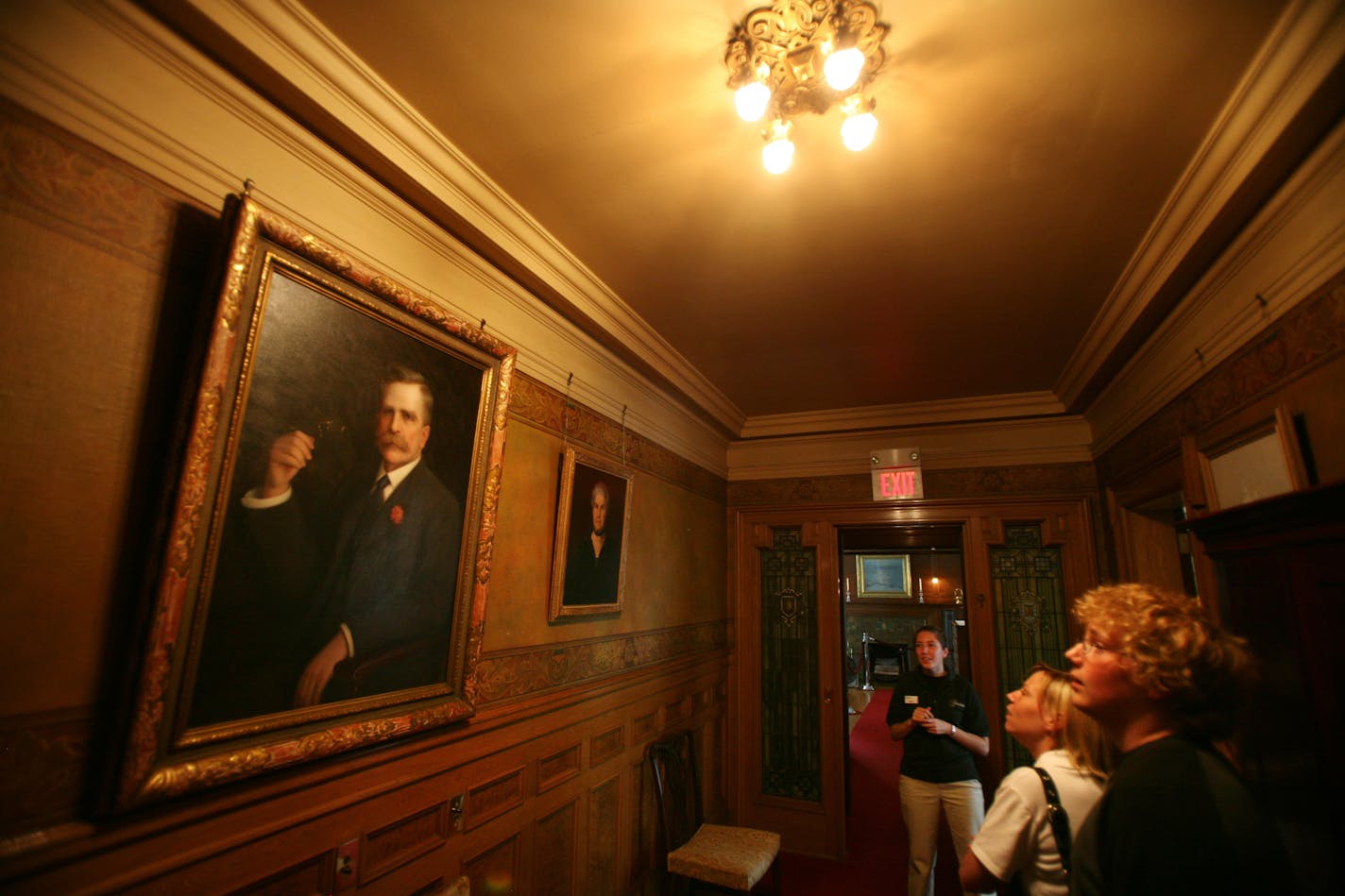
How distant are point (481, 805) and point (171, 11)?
2.71m

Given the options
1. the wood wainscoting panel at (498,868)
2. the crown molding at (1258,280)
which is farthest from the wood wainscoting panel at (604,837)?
the crown molding at (1258,280)

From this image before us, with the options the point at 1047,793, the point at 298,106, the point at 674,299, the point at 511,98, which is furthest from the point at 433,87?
the point at 1047,793

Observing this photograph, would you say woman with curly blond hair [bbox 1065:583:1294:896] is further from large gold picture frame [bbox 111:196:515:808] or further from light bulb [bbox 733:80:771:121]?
large gold picture frame [bbox 111:196:515:808]

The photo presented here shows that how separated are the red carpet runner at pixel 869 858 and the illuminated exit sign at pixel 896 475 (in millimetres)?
2813

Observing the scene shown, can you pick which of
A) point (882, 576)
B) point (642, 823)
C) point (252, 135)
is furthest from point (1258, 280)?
point (882, 576)

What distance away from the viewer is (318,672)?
5.48ft

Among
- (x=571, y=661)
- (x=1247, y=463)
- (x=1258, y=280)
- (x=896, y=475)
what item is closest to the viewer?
(x=1258, y=280)

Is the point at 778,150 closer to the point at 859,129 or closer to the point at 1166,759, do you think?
the point at 859,129

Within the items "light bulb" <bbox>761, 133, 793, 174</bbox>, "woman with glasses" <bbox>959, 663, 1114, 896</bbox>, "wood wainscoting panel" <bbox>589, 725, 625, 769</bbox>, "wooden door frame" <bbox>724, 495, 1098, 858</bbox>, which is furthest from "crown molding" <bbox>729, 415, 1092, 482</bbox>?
"light bulb" <bbox>761, 133, 793, 174</bbox>

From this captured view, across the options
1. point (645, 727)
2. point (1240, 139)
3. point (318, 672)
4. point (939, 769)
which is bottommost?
point (939, 769)

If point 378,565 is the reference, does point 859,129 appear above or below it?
above

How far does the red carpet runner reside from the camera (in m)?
4.16

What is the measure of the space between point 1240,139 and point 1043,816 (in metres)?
A: 2.22

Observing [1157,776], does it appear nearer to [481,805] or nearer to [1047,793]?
[1047,793]
